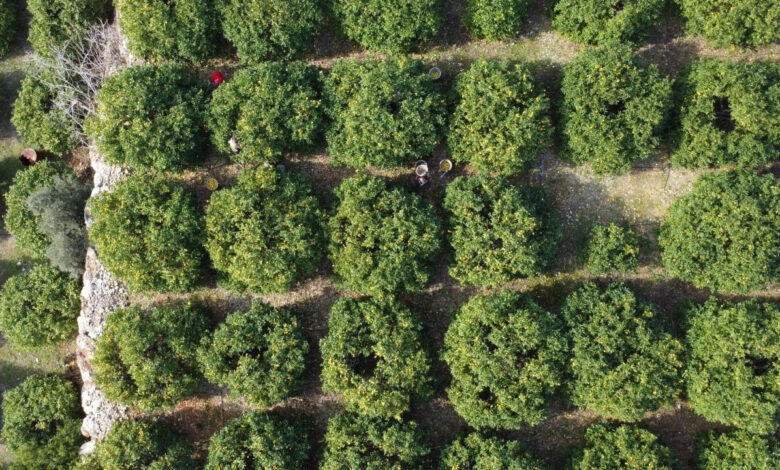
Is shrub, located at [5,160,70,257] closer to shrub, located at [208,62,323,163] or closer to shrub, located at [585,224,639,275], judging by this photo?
shrub, located at [208,62,323,163]

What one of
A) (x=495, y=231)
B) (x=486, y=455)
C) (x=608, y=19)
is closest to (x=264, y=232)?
(x=495, y=231)

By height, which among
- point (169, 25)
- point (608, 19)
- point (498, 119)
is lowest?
point (498, 119)

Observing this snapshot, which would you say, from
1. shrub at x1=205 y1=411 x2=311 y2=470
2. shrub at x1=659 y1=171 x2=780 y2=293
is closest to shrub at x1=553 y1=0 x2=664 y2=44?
shrub at x1=659 y1=171 x2=780 y2=293

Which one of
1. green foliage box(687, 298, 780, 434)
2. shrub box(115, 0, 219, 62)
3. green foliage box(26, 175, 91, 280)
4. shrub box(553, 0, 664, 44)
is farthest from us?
green foliage box(26, 175, 91, 280)

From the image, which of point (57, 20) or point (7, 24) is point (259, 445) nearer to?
point (57, 20)

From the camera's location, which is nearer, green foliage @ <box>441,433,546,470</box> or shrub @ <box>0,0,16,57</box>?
green foliage @ <box>441,433,546,470</box>

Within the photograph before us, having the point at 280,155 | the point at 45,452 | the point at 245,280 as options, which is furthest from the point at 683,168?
the point at 45,452
